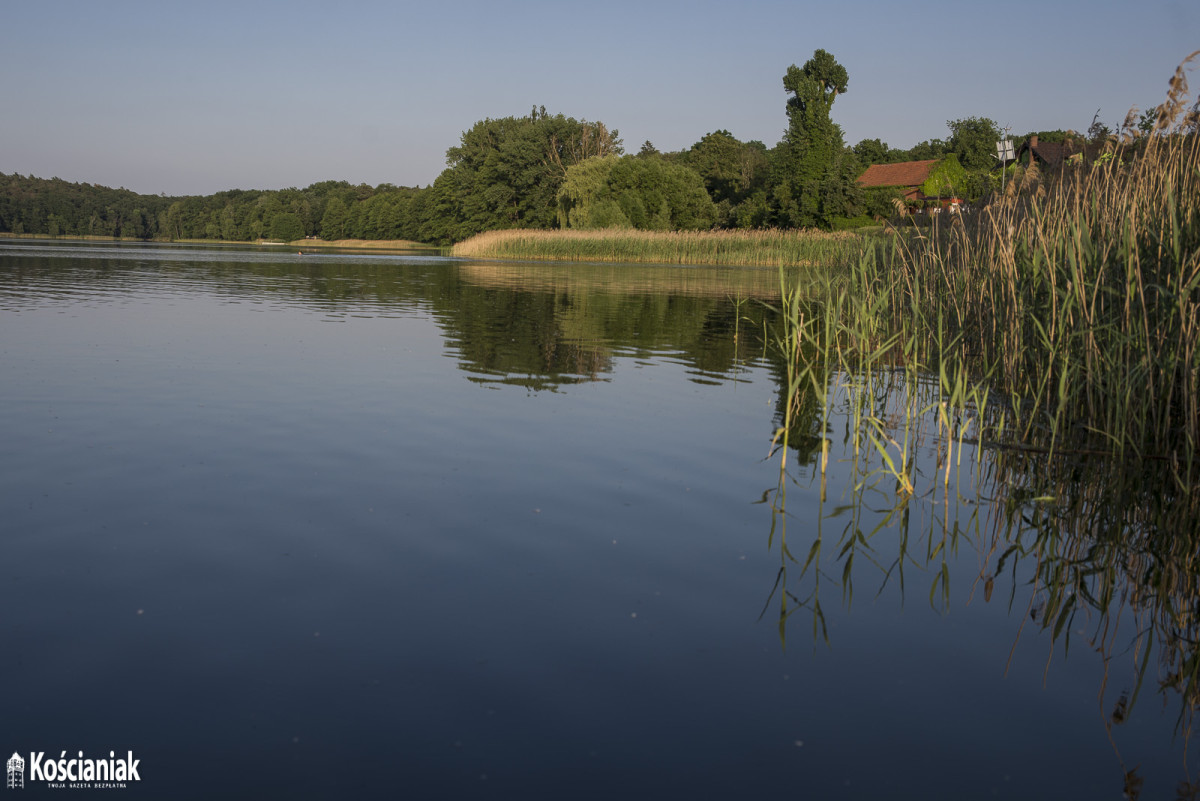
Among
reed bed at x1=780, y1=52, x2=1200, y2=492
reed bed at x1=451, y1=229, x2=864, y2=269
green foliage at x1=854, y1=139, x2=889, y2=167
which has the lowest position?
reed bed at x1=780, y1=52, x2=1200, y2=492

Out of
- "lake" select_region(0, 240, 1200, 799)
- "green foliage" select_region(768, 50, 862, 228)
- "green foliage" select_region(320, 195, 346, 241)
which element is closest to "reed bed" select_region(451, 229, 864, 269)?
"green foliage" select_region(768, 50, 862, 228)

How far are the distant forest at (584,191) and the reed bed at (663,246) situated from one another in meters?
7.60

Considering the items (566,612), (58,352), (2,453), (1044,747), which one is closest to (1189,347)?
(1044,747)

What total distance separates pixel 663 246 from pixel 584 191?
2045cm

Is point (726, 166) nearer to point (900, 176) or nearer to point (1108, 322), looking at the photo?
point (900, 176)

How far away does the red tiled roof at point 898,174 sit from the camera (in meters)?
68.1

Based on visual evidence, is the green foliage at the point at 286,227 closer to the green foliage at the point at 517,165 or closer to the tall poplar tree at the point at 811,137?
the green foliage at the point at 517,165

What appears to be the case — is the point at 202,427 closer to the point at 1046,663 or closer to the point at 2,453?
the point at 2,453

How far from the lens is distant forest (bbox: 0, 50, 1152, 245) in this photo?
191 feet

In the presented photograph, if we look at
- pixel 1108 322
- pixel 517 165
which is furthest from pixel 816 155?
pixel 1108 322

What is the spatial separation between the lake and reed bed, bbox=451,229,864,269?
1201 inches

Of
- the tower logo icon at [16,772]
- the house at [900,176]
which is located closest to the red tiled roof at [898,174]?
the house at [900,176]

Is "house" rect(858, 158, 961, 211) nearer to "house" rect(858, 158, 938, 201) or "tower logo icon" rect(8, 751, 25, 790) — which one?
"house" rect(858, 158, 938, 201)

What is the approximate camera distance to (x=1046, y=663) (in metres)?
3.25
